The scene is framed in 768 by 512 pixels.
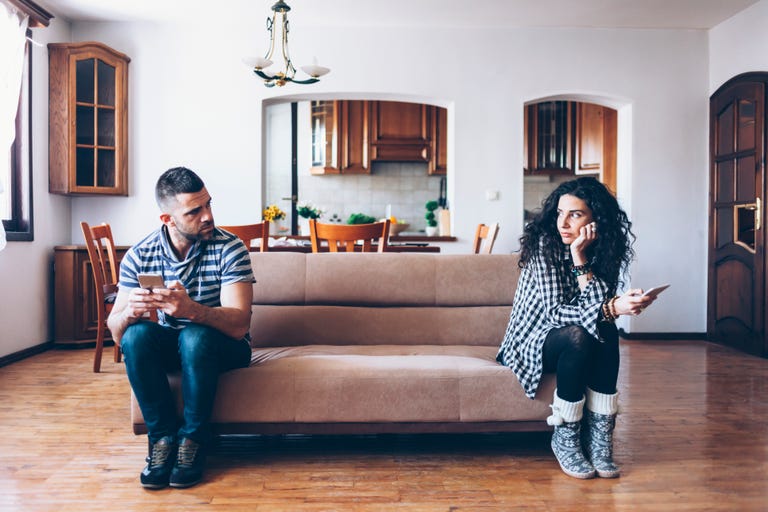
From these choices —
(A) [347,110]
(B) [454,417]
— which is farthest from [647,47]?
Result: (B) [454,417]

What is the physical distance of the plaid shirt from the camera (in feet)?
7.07

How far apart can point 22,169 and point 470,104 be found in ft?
11.4

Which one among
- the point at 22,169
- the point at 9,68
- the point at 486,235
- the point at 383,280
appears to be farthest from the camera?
the point at 486,235

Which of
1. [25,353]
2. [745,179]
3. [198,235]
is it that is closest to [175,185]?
[198,235]

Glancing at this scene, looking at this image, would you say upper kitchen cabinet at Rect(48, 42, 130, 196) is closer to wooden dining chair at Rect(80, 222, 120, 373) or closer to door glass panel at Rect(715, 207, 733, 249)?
wooden dining chair at Rect(80, 222, 120, 373)

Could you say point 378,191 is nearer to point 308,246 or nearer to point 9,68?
point 308,246

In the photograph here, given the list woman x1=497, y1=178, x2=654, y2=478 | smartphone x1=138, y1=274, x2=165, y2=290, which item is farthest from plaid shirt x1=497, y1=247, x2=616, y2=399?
smartphone x1=138, y1=274, x2=165, y2=290

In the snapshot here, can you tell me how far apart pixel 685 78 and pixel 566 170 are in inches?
78.4

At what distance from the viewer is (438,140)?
24.1 feet

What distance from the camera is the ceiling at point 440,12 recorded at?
4.77 meters

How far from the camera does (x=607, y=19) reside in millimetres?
5164

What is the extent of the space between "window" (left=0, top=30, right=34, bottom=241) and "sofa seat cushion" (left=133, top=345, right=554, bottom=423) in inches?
116

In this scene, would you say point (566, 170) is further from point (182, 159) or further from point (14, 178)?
point (14, 178)

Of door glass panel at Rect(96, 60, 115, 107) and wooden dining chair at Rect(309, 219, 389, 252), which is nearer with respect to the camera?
wooden dining chair at Rect(309, 219, 389, 252)
